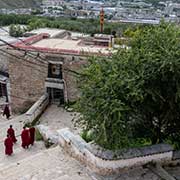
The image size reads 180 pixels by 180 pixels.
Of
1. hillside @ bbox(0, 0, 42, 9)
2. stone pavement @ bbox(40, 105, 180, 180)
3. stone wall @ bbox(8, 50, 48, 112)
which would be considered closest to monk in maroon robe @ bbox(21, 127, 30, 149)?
stone pavement @ bbox(40, 105, 180, 180)

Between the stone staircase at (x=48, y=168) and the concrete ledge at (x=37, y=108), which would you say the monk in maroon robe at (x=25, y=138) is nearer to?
the stone staircase at (x=48, y=168)

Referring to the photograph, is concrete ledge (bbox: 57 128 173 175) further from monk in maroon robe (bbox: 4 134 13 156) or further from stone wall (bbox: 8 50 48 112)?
stone wall (bbox: 8 50 48 112)

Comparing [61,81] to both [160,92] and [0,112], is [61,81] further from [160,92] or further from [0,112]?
[160,92]

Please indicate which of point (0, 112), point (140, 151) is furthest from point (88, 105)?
point (0, 112)

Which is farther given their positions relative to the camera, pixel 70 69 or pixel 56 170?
pixel 70 69

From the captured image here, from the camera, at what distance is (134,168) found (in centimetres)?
989

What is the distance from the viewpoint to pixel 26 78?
65.8ft

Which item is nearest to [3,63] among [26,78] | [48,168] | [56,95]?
[26,78]

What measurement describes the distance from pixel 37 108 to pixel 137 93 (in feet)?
32.8

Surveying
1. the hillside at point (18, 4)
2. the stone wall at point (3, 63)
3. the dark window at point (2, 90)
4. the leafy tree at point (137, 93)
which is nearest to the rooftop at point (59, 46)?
the stone wall at point (3, 63)

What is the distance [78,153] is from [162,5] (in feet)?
466

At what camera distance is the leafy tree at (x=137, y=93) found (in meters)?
9.20

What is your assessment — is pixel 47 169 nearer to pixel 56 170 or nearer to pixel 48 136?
pixel 56 170

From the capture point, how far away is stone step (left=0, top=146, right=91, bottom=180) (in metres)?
9.84
